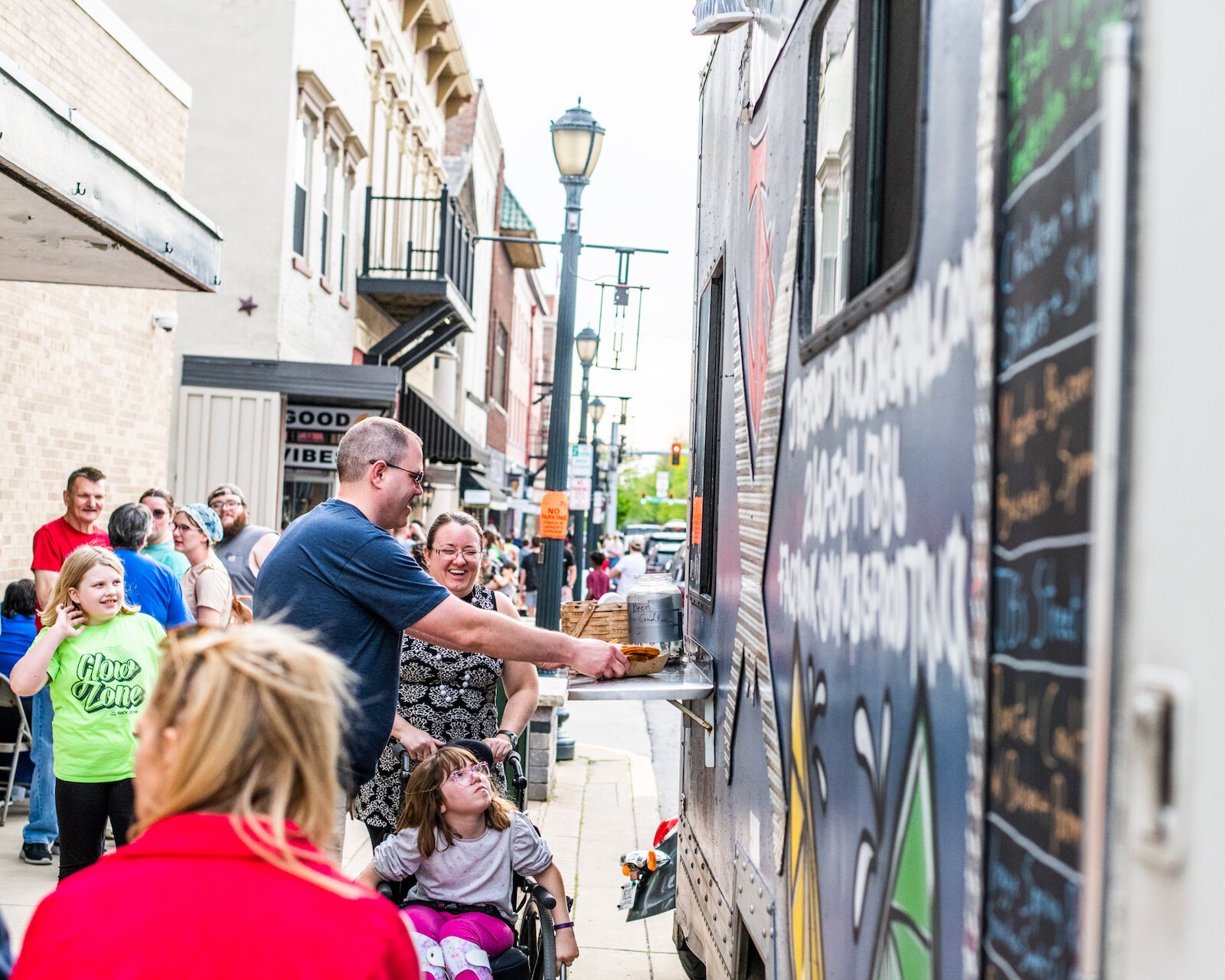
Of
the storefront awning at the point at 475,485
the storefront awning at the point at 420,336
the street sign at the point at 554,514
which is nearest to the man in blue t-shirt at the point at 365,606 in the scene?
the street sign at the point at 554,514

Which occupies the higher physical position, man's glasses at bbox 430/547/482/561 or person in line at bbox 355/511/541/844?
man's glasses at bbox 430/547/482/561

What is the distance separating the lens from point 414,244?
23.6m

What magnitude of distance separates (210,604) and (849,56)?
5.33 meters

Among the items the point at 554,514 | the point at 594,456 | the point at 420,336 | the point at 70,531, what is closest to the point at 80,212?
the point at 70,531

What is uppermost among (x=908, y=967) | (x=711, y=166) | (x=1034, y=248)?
(x=711, y=166)

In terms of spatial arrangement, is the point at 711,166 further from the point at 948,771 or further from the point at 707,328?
the point at 948,771

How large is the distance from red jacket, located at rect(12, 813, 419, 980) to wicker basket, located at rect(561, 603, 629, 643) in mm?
3766

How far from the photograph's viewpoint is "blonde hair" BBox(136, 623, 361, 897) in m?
1.91

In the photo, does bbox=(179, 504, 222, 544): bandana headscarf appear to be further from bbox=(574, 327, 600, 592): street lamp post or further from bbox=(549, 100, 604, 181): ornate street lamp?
bbox=(574, 327, 600, 592): street lamp post

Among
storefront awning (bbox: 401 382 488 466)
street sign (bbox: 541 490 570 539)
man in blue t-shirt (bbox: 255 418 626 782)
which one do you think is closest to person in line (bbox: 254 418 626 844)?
man in blue t-shirt (bbox: 255 418 626 782)

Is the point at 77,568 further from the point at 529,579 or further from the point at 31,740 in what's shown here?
the point at 529,579

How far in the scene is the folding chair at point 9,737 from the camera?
7.60 metres

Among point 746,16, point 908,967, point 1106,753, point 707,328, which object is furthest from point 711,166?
point 1106,753

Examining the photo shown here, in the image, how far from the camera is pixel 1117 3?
4.60 feet
